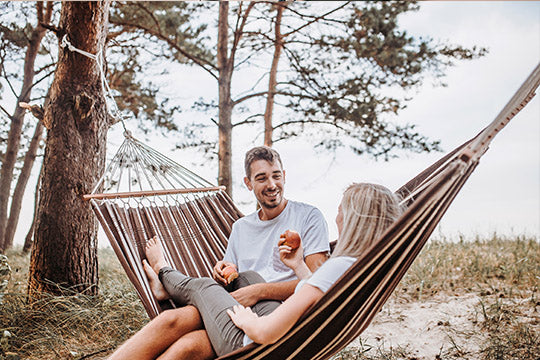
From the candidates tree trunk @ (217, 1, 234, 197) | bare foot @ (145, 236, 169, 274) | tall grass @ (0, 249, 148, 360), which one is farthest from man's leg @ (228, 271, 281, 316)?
tree trunk @ (217, 1, 234, 197)

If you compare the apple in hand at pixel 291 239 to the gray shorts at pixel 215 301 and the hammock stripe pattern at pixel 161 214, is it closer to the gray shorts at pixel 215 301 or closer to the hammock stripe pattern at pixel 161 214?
the gray shorts at pixel 215 301

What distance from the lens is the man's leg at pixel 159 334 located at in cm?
140

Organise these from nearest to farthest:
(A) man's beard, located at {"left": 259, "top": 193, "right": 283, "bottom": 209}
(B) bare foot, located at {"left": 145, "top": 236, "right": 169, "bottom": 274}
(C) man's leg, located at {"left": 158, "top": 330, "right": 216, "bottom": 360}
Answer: (C) man's leg, located at {"left": 158, "top": 330, "right": 216, "bottom": 360} → (A) man's beard, located at {"left": 259, "top": 193, "right": 283, "bottom": 209} → (B) bare foot, located at {"left": 145, "top": 236, "right": 169, "bottom": 274}

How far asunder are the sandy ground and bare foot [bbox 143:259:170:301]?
109 centimetres

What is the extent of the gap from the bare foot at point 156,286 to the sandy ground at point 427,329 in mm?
1091

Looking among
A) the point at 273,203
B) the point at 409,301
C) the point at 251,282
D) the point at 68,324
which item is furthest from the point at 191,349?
the point at 409,301

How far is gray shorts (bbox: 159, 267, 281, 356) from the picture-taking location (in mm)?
1369

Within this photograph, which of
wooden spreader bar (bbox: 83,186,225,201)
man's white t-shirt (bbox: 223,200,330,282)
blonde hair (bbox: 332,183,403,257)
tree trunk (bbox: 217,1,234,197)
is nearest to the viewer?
blonde hair (bbox: 332,183,403,257)

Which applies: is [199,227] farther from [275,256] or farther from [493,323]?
[493,323]

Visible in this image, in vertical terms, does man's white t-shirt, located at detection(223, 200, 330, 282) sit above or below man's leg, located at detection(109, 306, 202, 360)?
above

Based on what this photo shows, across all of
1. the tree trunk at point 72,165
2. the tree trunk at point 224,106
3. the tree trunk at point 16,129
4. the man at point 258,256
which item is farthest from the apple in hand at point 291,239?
the tree trunk at point 16,129

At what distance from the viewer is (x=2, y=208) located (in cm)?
617

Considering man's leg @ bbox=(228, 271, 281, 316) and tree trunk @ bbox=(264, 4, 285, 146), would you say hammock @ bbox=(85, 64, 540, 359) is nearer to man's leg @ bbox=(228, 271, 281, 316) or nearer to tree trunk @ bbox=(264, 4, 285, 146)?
man's leg @ bbox=(228, 271, 281, 316)

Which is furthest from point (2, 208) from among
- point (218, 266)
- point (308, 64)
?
point (218, 266)
